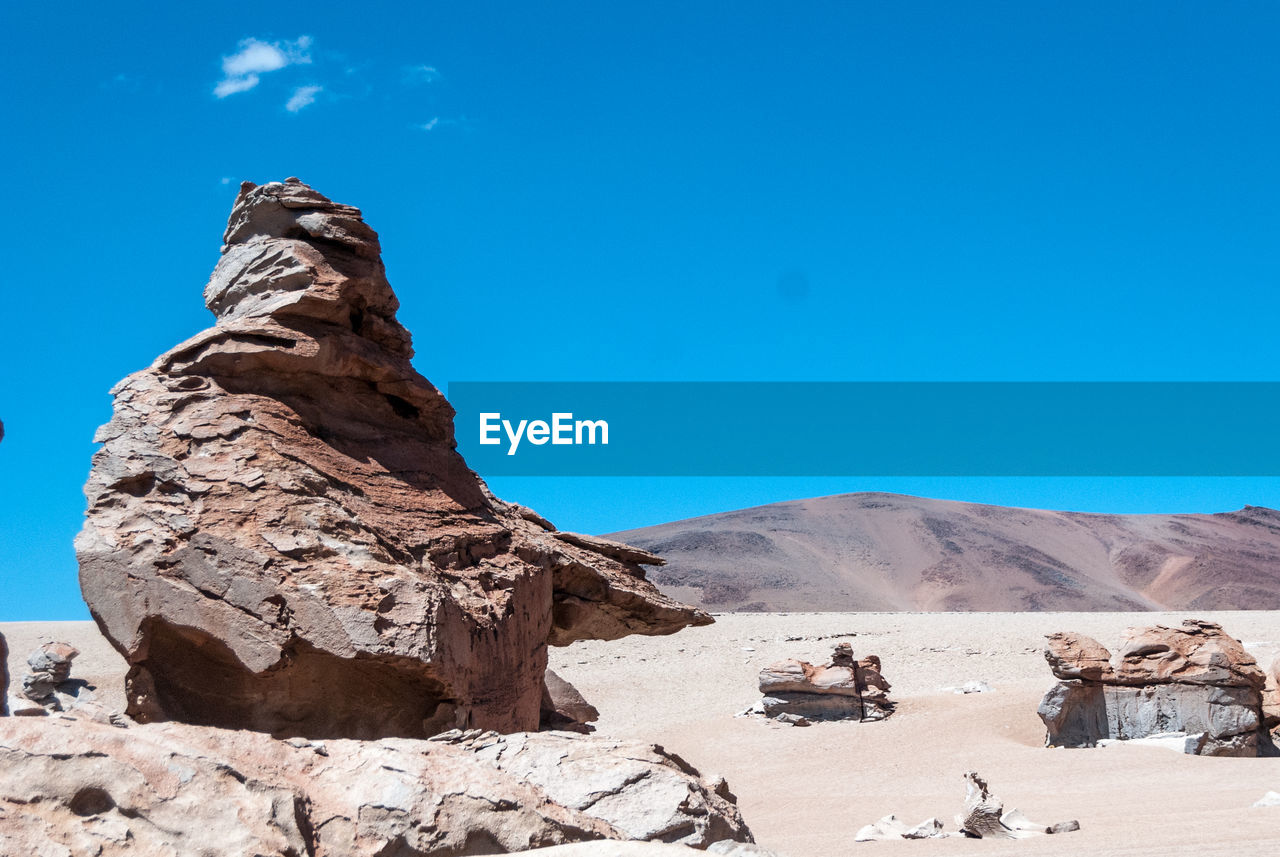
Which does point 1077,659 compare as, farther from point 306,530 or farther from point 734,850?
point 734,850

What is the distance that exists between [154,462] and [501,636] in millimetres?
2317

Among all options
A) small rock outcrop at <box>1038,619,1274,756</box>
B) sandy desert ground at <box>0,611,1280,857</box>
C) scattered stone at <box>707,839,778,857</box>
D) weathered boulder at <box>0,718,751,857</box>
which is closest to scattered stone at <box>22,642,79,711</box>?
sandy desert ground at <box>0,611,1280,857</box>

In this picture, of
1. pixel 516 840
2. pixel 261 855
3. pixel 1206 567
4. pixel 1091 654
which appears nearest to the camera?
pixel 261 855

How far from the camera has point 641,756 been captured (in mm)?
4852

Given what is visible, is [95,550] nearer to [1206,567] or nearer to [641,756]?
[641,756]

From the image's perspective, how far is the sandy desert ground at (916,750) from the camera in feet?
24.1

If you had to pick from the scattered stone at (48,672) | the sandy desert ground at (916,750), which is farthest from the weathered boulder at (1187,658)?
the scattered stone at (48,672)

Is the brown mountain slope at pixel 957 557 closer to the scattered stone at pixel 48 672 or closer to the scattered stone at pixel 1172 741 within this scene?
the scattered stone at pixel 48 672

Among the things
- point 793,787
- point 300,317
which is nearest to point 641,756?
point 300,317

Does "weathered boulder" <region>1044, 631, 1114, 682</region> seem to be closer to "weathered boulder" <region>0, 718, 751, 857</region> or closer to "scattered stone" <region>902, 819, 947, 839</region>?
"scattered stone" <region>902, 819, 947, 839</region>

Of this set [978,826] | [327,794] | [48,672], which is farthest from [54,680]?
[327,794]

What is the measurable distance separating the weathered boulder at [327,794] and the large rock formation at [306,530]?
1525mm

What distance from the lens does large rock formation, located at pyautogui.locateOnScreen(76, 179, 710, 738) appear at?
632 cm

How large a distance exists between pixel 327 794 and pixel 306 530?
265cm
